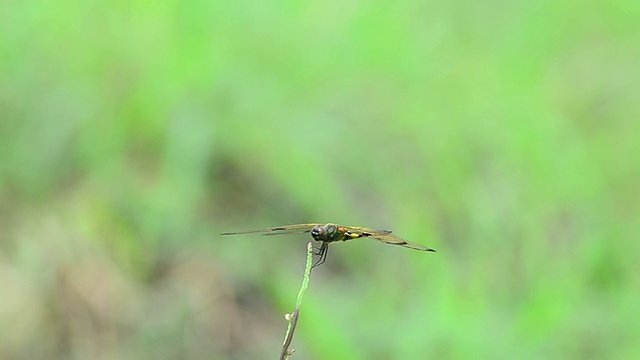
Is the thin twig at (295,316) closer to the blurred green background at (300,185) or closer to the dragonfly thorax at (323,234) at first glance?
the dragonfly thorax at (323,234)

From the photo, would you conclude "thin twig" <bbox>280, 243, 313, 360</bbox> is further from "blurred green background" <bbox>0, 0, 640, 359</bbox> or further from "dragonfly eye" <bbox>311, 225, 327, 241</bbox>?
"blurred green background" <bbox>0, 0, 640, 359</bbox>

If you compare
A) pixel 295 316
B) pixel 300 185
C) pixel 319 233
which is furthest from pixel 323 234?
pixel 300 185

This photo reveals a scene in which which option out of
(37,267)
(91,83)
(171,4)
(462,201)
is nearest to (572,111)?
(462,201)

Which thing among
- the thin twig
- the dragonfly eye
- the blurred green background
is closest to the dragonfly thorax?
the dragonfly eye

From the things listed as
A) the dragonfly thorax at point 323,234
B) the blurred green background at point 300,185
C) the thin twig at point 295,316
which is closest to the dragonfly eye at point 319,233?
the dragonfly thorax at point 323,234

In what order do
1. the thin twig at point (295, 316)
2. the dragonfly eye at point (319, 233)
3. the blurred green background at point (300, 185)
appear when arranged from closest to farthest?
the thin twig at point (295, 316)
the dragonfly eye at point (319, 233)
the blurred green background at point (300, 185)

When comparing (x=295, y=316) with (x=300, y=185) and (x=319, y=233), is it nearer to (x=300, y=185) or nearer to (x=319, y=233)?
(x=319, y=233)

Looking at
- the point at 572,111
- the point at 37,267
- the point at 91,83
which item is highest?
the point at 572,111

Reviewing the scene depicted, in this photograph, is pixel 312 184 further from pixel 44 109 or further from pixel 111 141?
pixel 44 109
